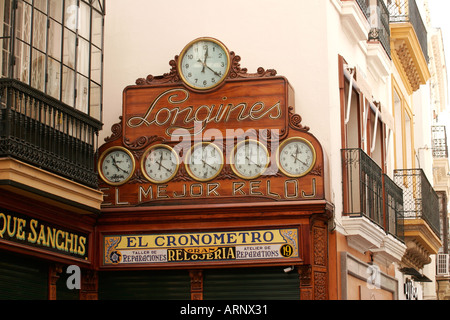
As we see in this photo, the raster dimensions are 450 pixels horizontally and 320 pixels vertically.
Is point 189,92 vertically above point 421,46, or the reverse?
point 421,46

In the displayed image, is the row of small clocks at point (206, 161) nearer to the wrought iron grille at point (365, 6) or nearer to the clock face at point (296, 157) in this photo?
the clock face at point (296, 157)

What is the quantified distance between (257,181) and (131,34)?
3.63 m

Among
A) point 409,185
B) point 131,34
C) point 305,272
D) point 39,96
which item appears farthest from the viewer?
point 409,185

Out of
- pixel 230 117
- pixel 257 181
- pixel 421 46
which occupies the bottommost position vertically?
pixel 257 181

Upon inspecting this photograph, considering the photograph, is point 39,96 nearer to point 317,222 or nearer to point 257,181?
point 257,181

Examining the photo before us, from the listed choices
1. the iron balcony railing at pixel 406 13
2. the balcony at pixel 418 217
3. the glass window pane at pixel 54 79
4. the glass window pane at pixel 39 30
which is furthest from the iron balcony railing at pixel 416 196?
the glass window pane at pixel 39 30

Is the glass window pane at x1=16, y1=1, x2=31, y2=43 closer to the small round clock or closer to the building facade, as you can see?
the building facade

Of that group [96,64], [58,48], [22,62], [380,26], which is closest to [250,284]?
[96,64]

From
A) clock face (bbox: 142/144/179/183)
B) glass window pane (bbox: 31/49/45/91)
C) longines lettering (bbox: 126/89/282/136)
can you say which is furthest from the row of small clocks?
glass window pane (bbox: 31/49/45/91)

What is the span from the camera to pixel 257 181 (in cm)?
1490

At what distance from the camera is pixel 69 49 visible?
14.2 m

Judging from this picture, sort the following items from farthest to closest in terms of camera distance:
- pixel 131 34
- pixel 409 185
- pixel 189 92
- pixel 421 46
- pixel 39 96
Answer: pixel 421 46 < pixel 409 185 < pixel 131 34 < pixel 189 92 < pixel 39 96

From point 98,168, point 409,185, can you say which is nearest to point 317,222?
point 98,168

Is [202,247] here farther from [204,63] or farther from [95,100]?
[204,63]
